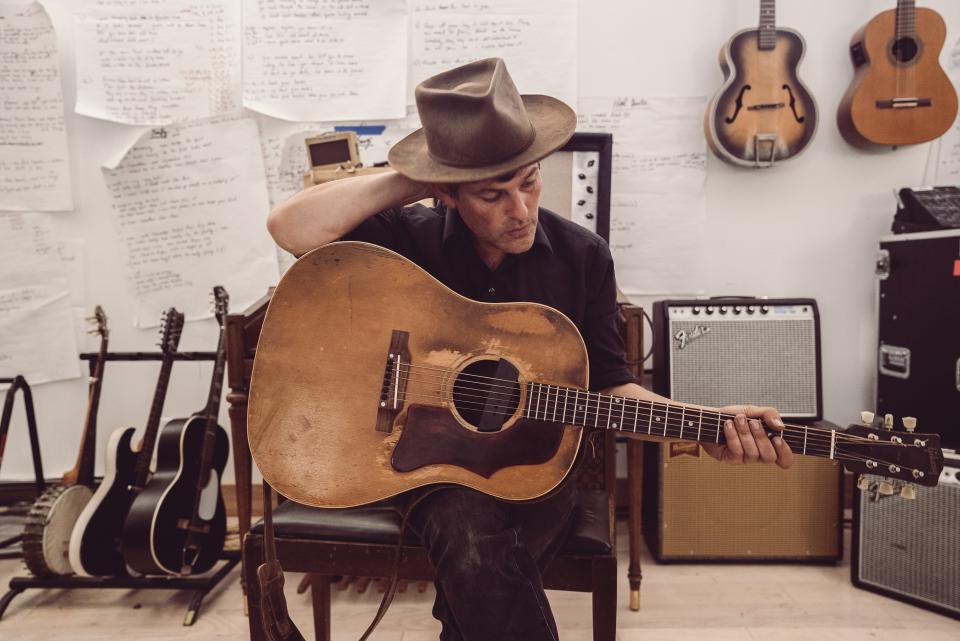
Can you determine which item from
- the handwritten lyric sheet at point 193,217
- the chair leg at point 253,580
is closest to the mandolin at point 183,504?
the handwritten lyric sheet at point 193,217

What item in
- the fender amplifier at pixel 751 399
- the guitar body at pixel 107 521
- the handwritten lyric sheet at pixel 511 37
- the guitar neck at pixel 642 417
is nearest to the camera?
the guitar neck at pixel 642 417

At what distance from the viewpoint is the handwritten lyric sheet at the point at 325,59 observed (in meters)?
2.41

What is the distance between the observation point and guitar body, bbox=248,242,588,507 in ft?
3.79

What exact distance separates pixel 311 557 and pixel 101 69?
2281mm

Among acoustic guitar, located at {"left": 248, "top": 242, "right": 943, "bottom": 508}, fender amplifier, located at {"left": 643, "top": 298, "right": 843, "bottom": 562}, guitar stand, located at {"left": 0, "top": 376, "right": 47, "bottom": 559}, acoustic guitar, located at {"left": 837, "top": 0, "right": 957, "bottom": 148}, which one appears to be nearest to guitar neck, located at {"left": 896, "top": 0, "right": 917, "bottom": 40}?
acoustic guitar, located at {"left": 837, "top": 0, "right": 957, "bottom": 148}

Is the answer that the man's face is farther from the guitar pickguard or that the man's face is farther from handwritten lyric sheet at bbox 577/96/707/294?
handwritten lyric sheet at bbox 577/96/707/294

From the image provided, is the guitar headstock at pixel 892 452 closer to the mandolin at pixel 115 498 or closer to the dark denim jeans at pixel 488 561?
the dark denim jeans at pixel 488 561

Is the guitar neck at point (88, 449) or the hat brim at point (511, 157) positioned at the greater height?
the hat brim at point (511, 157)

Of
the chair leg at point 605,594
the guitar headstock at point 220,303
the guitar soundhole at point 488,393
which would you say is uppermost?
the guitar headstock at point 220,303

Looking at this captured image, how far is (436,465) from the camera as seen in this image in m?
1.15

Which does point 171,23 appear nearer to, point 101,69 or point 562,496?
point 101,69

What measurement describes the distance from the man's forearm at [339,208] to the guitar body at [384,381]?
3.1 inches

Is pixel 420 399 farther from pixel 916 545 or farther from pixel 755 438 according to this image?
pixel 916 545

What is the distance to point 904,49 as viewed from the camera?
224cm
